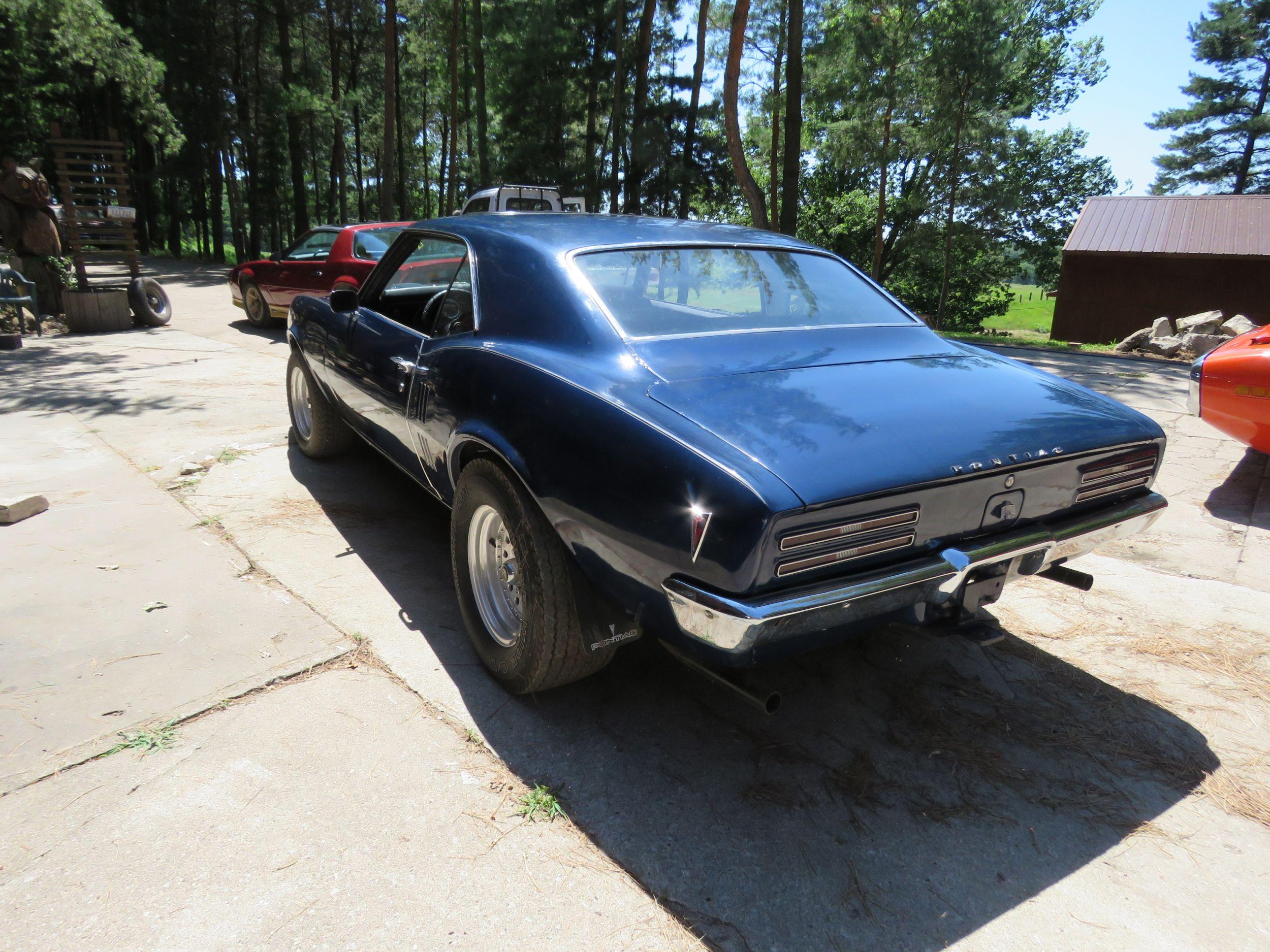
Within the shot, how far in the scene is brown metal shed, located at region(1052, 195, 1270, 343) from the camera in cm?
2058

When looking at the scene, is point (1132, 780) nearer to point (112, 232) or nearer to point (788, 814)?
point (788, 814)

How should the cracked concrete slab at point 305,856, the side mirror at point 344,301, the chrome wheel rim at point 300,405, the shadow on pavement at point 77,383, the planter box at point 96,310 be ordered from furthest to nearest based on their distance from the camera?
the planter box at point 96,310 < the shadow on pavement at point 77,383 < the chrome wheel rim at point 300,405 < the side mirror at point 344,301 < the cracked concrete slab at point 305,856

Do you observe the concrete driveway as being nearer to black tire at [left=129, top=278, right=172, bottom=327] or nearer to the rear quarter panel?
the rear quarter panel

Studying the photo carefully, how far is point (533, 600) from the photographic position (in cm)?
246

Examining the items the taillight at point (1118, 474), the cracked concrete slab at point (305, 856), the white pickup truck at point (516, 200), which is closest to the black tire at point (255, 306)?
the white pickup truck at point (516, 200)

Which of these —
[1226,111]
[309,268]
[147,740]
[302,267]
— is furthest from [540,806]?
[1226,111]

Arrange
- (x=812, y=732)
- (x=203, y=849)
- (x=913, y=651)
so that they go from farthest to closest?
(x=913, y=651) < (x=812, y=732) < (x=203, y=849)

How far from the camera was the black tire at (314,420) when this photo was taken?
15.9ft

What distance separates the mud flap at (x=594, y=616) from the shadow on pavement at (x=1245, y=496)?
168 inches

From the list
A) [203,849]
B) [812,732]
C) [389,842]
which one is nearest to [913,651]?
[812,732]

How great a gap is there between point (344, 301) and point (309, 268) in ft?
23.6

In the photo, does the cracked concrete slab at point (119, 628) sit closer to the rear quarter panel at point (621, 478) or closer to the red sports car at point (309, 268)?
the rear quarter panel at point (621, 478)

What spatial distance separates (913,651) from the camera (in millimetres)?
3184

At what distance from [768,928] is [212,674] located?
2.04 meters
